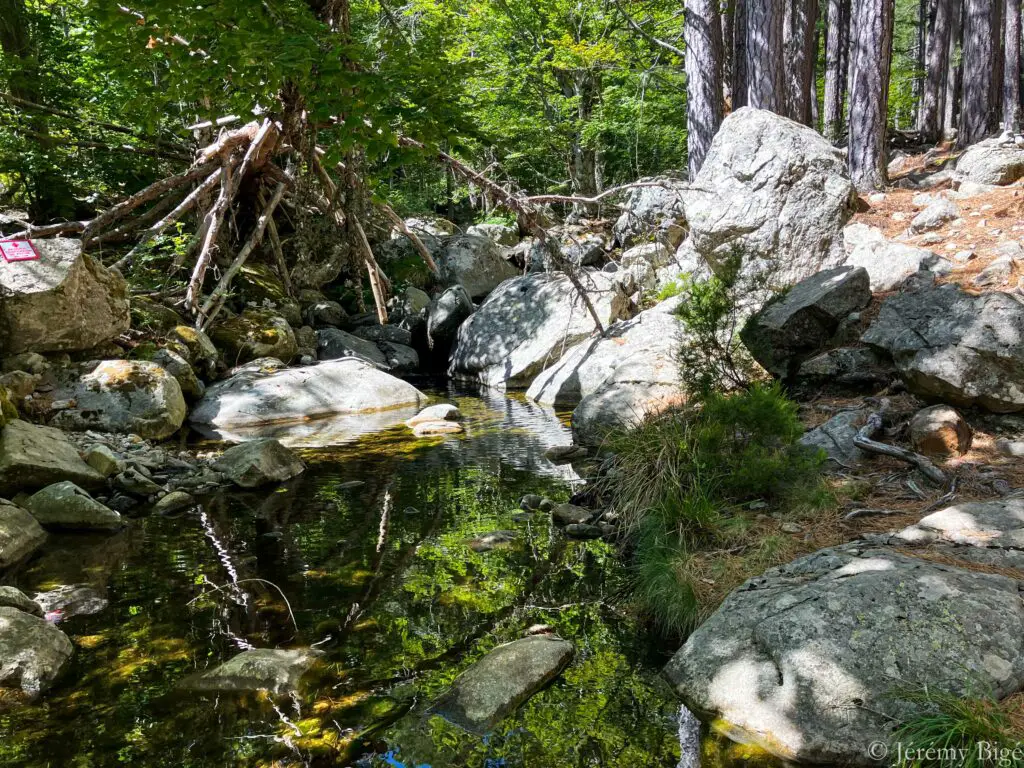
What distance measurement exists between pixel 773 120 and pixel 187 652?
8969 millimetres

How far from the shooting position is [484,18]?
54.2 ft

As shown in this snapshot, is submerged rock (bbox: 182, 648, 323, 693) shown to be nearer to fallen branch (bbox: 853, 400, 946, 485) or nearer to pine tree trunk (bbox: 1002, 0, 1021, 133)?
fallen branch (bbox: 853, 400, 946, 485)

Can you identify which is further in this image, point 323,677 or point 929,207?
point 929,207

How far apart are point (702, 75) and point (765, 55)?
33.7 inches

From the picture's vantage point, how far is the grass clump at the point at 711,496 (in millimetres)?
3914

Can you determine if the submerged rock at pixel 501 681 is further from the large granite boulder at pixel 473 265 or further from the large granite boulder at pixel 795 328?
the large granite boulder at pixel 473 265

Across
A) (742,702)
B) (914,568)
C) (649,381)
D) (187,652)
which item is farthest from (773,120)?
(187,652)

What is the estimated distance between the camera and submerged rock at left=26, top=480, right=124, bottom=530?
5461mm

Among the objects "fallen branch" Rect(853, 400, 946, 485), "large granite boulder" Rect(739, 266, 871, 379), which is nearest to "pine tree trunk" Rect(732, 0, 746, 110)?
"large granite boulder" Rect(739, 266, 871, 379)

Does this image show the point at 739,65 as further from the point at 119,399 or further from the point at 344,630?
the point at 344,630

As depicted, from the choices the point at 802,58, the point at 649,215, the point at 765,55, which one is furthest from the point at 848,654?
the point at 802,58

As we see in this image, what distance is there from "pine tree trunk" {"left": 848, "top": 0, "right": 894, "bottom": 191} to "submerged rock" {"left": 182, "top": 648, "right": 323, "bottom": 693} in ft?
35.2

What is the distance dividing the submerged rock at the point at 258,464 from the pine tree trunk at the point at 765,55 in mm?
7824

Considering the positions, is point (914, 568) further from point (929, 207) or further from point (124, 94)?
point (124, 94)
